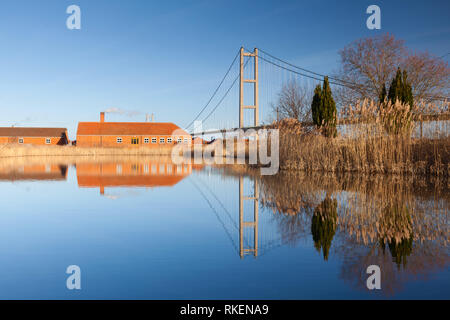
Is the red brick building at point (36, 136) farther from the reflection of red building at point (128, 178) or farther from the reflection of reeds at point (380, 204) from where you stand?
the reflection of reeds at point (380, 204)

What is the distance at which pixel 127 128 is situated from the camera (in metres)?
41.3

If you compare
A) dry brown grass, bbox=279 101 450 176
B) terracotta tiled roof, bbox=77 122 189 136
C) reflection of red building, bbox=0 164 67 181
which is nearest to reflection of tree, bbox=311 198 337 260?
dry brown grass, bbox=279 101 450 176

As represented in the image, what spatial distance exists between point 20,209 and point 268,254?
3.74 meters

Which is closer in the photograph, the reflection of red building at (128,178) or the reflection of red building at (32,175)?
the reflection of red building at (128,178)

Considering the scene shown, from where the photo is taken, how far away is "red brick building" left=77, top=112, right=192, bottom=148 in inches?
1570

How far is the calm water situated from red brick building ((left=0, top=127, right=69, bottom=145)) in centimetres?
4204

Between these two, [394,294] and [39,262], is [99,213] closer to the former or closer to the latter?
[39,262]

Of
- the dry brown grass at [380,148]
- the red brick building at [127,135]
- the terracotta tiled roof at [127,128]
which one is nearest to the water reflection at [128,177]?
the dry brown grass at [380,148]

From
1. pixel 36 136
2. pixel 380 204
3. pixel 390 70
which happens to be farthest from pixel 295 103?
pixel 36 136

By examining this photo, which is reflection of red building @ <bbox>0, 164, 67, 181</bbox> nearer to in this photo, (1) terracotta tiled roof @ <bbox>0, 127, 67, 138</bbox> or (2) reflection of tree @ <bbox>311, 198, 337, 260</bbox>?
(2) reflection of tree @ <bbox>311, 198, 337, 260</bbox>

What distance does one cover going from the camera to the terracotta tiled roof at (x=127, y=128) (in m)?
40.5

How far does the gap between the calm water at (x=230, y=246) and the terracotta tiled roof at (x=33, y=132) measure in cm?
4259

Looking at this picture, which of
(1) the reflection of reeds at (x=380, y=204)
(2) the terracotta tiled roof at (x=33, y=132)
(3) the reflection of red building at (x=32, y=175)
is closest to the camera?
(1) the reflection of reeds at (x=380, y=204)

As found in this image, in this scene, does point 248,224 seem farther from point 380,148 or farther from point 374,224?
point 380,148
